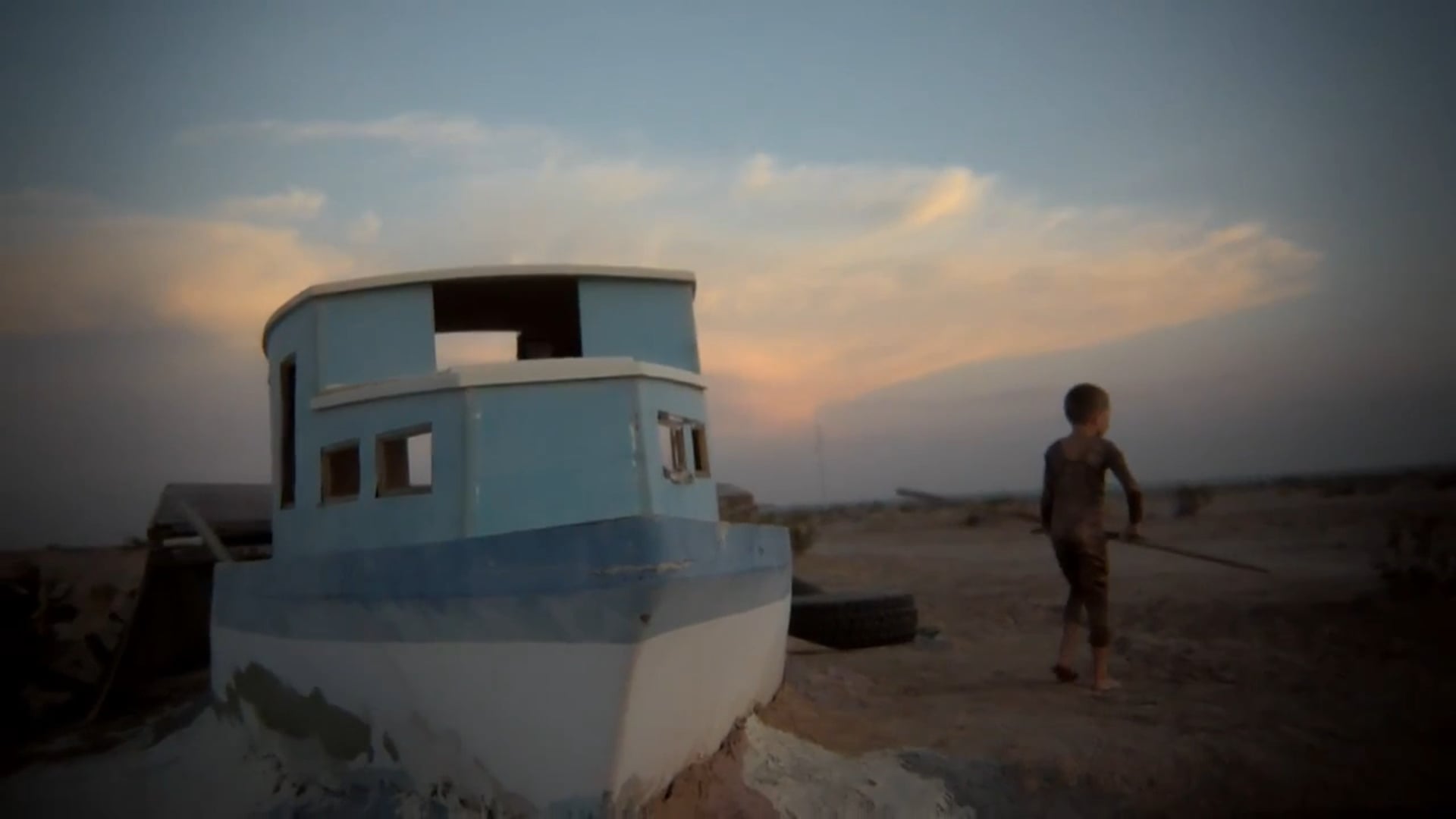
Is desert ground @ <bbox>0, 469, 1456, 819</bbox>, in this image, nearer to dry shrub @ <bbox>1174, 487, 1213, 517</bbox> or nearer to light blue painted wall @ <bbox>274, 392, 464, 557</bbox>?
light blue painted wall @ <bbox>274, 392, 464, 557</bbox>

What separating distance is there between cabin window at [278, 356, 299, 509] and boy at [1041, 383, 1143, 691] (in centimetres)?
449

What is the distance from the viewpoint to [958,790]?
5043mm

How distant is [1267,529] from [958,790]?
1661 cm

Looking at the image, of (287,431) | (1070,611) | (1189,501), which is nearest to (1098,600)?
(1070,611)

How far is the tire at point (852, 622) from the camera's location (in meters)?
9.00

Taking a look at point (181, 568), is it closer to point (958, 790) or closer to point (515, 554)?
point (515, 554)

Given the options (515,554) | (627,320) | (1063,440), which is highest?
(627,320)

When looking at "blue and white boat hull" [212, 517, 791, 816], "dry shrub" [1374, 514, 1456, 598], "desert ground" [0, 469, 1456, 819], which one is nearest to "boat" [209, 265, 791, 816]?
"blue and white boat hull" [212, 517, 791, 816]

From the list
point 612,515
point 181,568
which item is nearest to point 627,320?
point 612,515

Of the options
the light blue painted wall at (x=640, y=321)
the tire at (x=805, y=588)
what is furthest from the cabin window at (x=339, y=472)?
the tire at (x=805, y=588)

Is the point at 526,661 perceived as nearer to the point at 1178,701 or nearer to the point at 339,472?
the point at 339,472

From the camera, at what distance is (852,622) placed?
9055 mm

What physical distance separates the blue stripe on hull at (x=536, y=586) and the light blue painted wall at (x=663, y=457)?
0.40 metres

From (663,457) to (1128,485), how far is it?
2750 millimetres
